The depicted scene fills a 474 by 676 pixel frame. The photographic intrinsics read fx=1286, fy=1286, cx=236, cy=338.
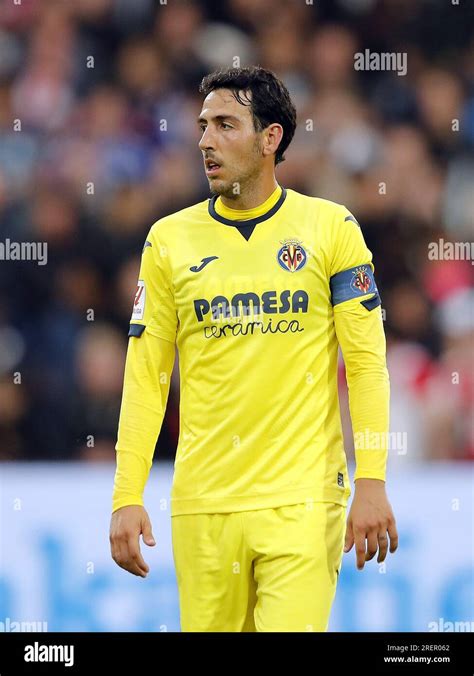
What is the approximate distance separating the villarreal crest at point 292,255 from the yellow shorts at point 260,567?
0.66 meters

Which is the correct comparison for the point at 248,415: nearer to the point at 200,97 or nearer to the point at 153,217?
the point at 153,217

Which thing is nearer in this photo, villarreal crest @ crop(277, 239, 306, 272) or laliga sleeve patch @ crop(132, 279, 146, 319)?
villarreal crest @ crop(277, 239, 306, 272)

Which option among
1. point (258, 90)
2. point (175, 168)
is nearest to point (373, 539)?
point (258, 90)

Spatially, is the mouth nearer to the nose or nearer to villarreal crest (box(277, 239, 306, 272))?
the nose

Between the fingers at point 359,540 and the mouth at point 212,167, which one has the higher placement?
the mouth at point 212,167

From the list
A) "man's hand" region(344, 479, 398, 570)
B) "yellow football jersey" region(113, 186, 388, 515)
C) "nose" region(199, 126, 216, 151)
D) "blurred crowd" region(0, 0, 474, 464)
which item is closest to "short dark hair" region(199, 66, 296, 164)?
"nose" region(199, 126, 216, 151)

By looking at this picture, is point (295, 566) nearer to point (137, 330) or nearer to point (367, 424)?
point (367, 424)

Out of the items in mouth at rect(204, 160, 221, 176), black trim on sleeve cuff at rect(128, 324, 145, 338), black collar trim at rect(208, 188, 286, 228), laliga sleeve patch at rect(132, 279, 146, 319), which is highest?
mouth at rect(204, 160, 221, 176)

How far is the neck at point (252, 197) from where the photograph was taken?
3.73 metres

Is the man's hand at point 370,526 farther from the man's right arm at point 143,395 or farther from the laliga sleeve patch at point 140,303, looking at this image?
the laliga sleeve patch at point 140,303

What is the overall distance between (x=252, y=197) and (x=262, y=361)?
0.52 metres

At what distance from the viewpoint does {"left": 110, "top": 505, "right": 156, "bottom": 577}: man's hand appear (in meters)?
3.47

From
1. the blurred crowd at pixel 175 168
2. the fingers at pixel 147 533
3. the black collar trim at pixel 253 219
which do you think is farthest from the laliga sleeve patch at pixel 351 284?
the blurred crowd at pixel 175 168

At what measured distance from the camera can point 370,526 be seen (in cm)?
335
